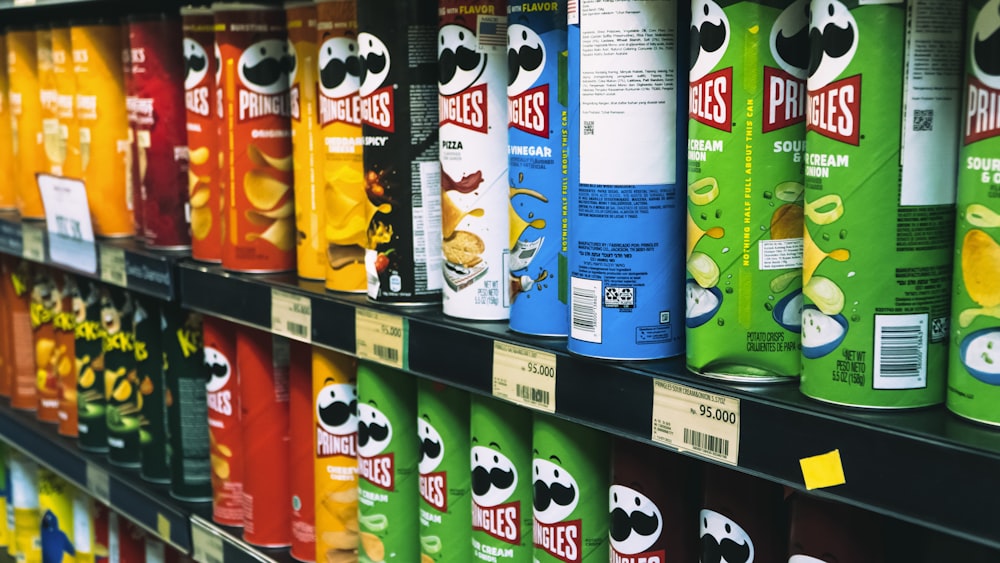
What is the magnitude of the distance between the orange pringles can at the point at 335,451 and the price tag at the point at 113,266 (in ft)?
1.88

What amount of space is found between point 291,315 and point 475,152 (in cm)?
42

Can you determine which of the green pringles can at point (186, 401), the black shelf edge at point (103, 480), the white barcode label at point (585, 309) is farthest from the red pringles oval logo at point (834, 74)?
the black shelf edge at point (103, 480)

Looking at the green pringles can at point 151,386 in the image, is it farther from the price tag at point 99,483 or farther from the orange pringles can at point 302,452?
the orange pringles can at point 302,452

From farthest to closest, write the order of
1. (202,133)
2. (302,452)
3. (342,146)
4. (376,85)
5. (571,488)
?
1. (202,133)
2. (302,452)
3. (342,146)
4. (376,85)
5. (571,488)

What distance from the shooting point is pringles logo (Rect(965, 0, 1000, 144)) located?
69 cm

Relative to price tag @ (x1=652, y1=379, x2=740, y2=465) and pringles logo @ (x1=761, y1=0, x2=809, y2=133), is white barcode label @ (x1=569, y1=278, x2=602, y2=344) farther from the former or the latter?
pringles logo @ (x1=761, y1=0, x2=809, y2=133)

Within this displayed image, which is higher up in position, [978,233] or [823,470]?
[978,233]

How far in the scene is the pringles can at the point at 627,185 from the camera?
89 cm

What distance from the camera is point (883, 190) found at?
0.76 metres

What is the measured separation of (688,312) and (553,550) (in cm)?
33

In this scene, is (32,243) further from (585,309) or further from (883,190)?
(883,190)

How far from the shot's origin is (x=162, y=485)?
1.87 meters

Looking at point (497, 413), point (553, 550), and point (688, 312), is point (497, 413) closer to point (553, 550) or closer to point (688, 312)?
point (553, 550)

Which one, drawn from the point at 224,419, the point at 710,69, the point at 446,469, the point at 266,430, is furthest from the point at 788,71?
the point at 224,419
